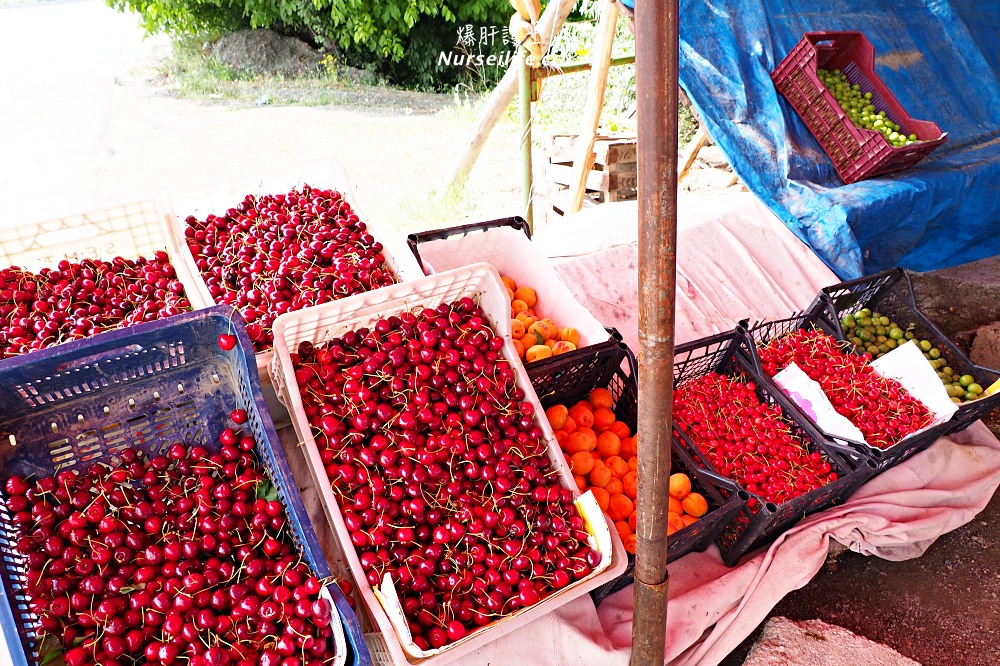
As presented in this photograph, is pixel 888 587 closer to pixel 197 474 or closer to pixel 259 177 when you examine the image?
pixel 197 474

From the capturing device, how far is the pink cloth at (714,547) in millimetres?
1679

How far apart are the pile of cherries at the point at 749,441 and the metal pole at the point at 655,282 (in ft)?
2.34

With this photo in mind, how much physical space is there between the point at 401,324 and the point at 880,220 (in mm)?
3317

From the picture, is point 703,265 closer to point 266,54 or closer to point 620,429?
point 620,429

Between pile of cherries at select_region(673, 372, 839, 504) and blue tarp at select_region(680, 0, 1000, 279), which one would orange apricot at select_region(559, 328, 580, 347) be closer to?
pile of cherries at select_region(673, 372, 839, 504)

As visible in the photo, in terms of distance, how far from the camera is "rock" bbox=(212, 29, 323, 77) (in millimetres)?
9586

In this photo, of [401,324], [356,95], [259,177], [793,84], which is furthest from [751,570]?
[356,95]

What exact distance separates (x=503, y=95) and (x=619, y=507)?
2.78 m

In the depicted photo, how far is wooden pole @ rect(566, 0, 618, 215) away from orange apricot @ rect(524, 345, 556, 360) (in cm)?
217

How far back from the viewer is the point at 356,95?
30.1 feet

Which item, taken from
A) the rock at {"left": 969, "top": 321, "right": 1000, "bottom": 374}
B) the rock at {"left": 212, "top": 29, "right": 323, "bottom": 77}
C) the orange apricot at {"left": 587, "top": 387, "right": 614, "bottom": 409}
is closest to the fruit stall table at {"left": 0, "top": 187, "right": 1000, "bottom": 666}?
the orange apricot at {"left": 587, "top": 387, "right": 614, "bottom": 409}

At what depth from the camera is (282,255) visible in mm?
1955

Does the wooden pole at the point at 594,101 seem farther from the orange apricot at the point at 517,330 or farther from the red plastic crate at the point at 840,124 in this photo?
the orange apricot at the point at 517,330

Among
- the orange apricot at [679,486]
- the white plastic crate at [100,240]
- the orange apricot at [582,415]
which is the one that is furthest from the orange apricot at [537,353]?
the white plastic crate at [100,240]
